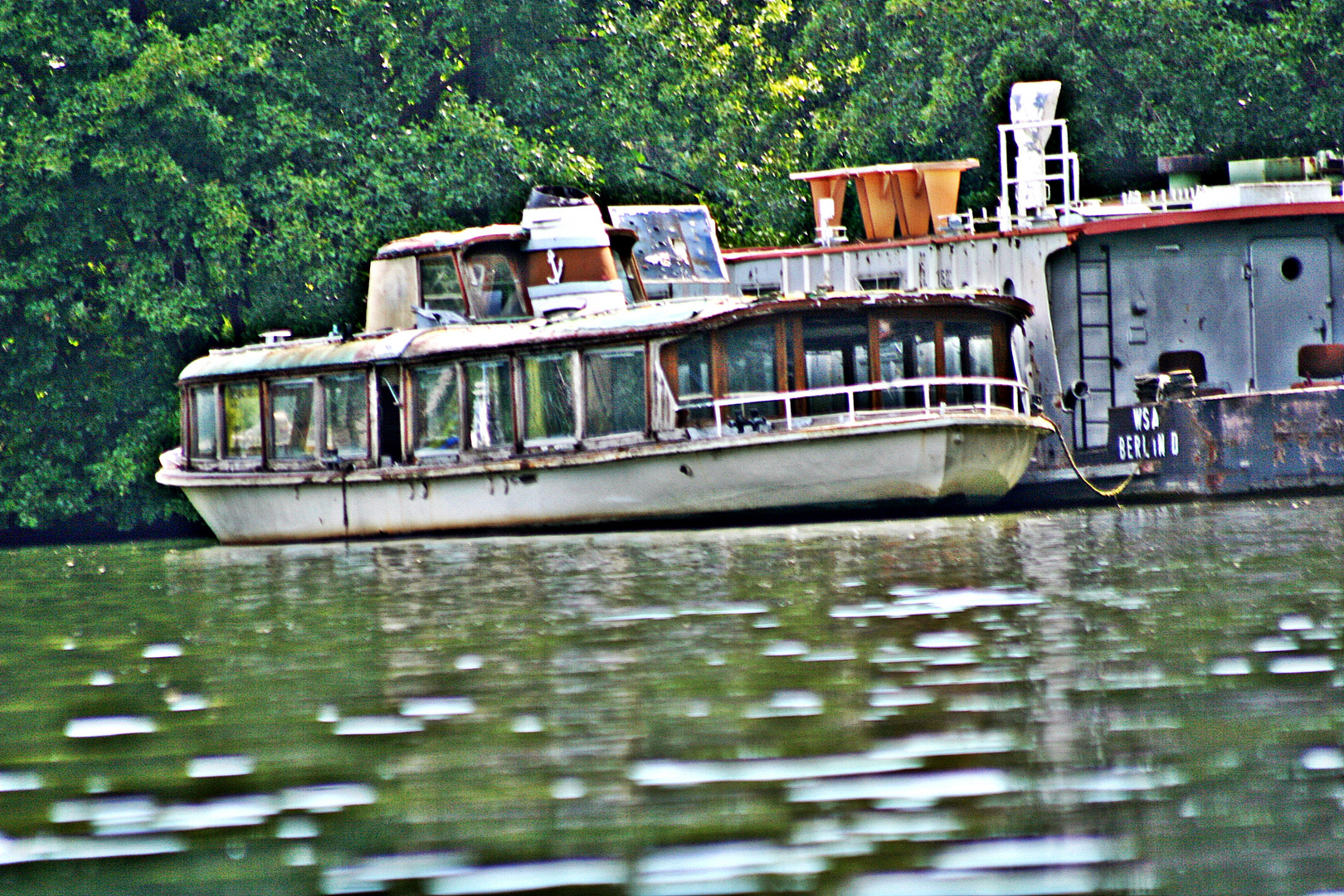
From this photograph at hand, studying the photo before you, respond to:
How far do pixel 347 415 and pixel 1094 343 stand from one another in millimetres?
9172

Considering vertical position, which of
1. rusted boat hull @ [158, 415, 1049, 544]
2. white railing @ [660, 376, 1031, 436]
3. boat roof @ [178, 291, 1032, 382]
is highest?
boat roof @ [178, 291, 1032, 382]

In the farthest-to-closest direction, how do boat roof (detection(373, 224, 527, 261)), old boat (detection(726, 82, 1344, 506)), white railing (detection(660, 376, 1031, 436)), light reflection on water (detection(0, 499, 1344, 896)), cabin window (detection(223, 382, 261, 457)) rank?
1. cabin window (detection(223, 382, 261, 457))
2. boat roof (detection(373, 224, 527, 261))
3. old boat (detection(726, 82, 1344, 506))
4. white railing (detection(660, 376, 1031, 436))
5. light reflection on water (detection(0, 499, 1344, 896))

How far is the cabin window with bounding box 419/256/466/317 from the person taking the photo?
22.5 metres

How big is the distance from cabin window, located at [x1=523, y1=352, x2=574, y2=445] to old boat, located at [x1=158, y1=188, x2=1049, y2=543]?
26 mm

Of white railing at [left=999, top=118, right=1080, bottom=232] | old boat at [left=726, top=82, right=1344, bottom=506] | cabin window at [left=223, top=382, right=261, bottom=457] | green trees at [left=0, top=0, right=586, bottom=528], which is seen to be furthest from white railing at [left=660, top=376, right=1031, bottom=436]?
green trees at [left=0, top=0, right=586, bottom=528]

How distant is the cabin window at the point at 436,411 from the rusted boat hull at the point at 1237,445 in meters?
7.54

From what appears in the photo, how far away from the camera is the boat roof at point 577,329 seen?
19.1m

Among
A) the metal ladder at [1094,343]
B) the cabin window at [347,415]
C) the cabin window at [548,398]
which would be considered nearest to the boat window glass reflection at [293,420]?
the cabin window at [347,415]

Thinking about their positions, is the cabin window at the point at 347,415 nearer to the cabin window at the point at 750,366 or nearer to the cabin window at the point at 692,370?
the cabin window at the point at 692,370

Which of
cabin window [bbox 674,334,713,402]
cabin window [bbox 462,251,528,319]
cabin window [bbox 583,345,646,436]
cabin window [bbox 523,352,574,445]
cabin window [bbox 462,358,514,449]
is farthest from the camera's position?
cabin window [bbox 462,251,528,319]

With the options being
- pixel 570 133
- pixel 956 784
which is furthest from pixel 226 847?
pixel 570 133

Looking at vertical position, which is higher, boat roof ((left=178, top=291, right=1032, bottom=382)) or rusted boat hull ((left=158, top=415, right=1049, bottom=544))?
boat roof ((left=178, top=291, right=1032, bottom=382))

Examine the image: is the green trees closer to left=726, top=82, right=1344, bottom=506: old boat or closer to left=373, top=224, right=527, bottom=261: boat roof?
left=373, top=224, right=527, bottom=261: boat roof

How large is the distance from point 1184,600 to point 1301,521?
606cm
